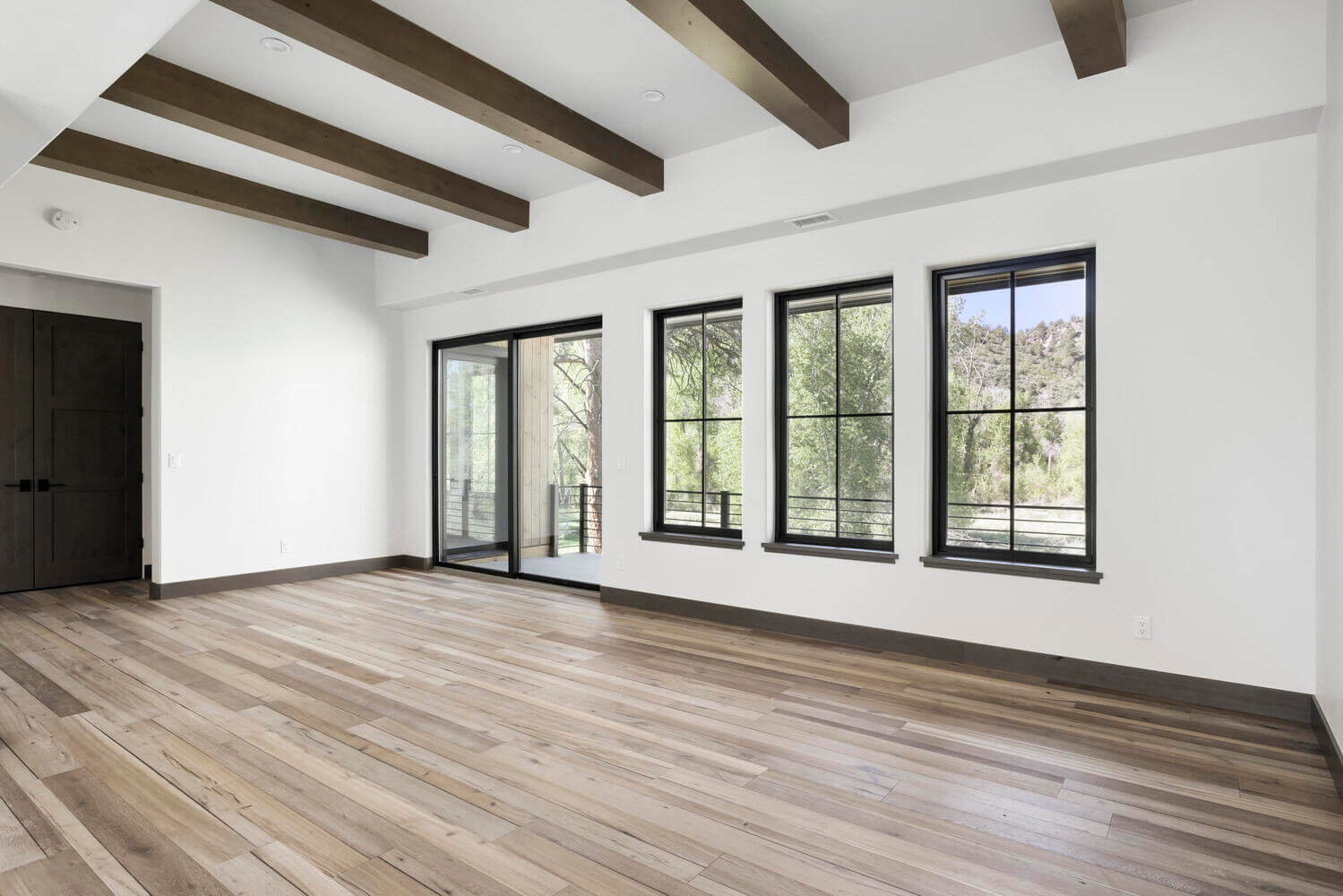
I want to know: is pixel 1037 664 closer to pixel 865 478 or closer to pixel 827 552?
pixel 827 552

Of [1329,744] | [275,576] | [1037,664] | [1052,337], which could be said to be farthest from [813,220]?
[275,576]

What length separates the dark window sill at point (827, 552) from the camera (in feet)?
14.3

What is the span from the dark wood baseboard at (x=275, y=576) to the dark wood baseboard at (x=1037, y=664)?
346 cm

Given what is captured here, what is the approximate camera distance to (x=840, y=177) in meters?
4.17

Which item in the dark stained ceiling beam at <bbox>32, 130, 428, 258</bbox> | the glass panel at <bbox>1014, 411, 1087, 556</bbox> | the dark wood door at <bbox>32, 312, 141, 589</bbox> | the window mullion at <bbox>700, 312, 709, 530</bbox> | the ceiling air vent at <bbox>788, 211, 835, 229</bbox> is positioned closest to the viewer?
the glass panel at <bbox>1014, 411, 1087, 556</bbox>

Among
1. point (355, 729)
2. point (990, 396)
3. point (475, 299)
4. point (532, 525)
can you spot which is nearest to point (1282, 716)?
point (990, 396)

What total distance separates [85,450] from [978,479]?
22.9 ft

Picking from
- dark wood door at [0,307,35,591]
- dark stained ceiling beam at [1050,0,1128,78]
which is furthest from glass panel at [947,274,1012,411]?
dark wood door at [0,307,35,591]

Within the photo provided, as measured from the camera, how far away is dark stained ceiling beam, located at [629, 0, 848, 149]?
294cm

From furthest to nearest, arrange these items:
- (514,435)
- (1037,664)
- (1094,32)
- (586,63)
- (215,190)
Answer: (514,435) < (215,190) < (1037,664) < (586,63) < (1094,32)

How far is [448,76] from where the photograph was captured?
11.5ft

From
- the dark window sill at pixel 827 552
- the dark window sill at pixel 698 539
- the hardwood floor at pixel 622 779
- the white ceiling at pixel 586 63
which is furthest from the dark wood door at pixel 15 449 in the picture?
the dark window sill at pixel 827 552

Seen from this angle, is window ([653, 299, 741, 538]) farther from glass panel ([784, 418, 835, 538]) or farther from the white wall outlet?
the white wall outlet

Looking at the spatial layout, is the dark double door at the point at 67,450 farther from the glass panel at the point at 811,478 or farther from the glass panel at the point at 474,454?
the glass panel at the point at 811,478
